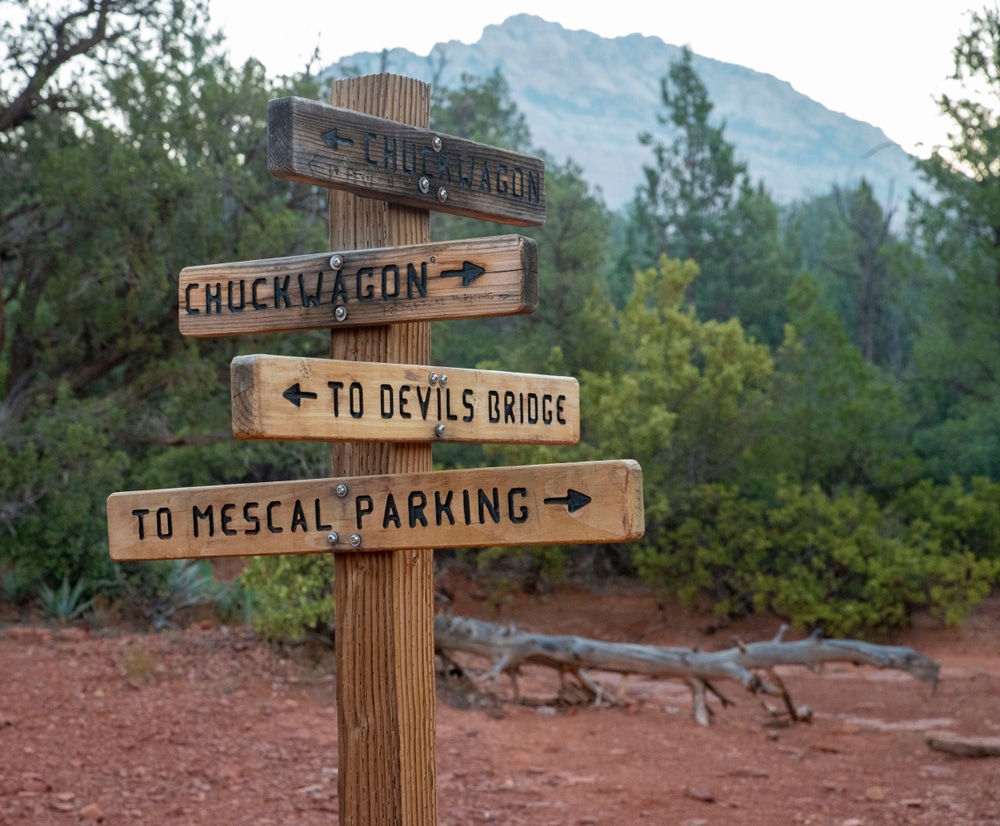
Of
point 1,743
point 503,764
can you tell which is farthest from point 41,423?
point 503,764

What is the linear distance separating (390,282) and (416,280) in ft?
0.24

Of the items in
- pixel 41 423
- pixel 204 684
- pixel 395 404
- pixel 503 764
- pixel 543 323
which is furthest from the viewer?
pixel 543 323

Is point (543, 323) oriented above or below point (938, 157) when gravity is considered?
below

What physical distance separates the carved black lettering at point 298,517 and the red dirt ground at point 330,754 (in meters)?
3.02

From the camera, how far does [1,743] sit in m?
6.18

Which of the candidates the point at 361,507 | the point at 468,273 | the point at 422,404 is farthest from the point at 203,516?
the point at 468,273

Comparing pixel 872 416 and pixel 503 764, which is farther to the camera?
pixel 872 416

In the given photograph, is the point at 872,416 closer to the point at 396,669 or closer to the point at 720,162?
the point at 720,162

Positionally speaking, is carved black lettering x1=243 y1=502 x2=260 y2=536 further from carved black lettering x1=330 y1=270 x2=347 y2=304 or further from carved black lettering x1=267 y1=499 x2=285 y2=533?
carved black lettering x1=330 y1=270 x2=347 y2=304

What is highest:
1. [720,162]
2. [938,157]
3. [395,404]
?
[720,162]

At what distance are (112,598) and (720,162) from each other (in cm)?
1985

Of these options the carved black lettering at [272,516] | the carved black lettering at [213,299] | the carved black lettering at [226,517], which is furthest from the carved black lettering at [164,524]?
the carved black lettering at [213,299]

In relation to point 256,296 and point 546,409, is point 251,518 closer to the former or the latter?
point 256,296

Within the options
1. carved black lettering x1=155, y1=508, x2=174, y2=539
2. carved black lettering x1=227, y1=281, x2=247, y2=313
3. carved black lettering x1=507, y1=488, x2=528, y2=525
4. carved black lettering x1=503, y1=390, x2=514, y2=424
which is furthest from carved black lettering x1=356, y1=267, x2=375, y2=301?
carved black lettering x1=155, y1=508, x2=174, y2=539
